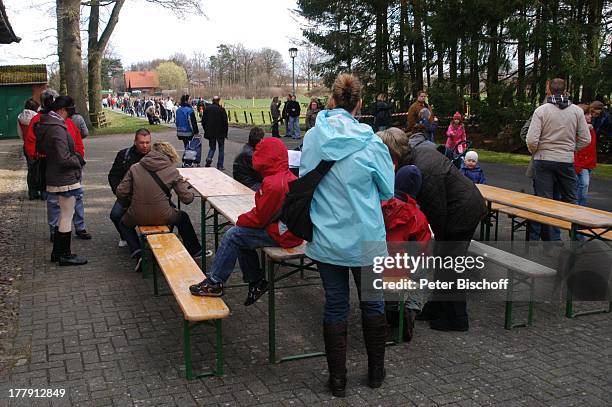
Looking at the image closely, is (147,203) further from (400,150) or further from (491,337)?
(491,337)

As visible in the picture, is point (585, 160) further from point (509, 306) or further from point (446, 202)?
point (446, 202)

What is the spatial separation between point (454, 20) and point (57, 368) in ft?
63.5

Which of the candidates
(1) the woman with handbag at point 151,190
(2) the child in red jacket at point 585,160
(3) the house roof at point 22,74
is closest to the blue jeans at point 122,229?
(1) the woman with handbag at point 151,190

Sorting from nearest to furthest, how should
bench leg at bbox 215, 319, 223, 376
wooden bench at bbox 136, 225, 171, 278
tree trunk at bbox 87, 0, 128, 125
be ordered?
bench leg at bbox 215, 319, 223, 376 < wooden bench at bbox 136, 225, 171, 278 < tree trunk at bbox 87, 0, 128, 125

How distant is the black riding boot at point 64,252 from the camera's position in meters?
6.70

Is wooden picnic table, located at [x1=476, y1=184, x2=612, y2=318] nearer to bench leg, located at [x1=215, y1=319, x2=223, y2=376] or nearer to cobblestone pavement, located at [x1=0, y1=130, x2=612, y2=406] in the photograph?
cobblestone pavement, located at [x1=0, y1=130, x2=612, y2=406]

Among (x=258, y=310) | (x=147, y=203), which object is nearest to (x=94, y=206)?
(x=147, y=203)

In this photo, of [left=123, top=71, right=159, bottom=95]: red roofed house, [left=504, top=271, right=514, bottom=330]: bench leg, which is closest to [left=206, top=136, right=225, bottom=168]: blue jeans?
[left=504, top=271, right=514, bottom=330]: bench leg

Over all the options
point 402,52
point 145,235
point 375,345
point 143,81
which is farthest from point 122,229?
point 143,81

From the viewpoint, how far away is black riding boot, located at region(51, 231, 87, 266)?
6.70 m

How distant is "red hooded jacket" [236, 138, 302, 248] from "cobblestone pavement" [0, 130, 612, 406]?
2.82 feet

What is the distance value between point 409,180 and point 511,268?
1098 millimetres

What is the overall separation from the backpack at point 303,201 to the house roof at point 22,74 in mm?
→ 30142

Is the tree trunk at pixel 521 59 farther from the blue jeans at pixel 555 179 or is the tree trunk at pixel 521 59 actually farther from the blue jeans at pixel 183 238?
the blue jeans at pixel 183 238
